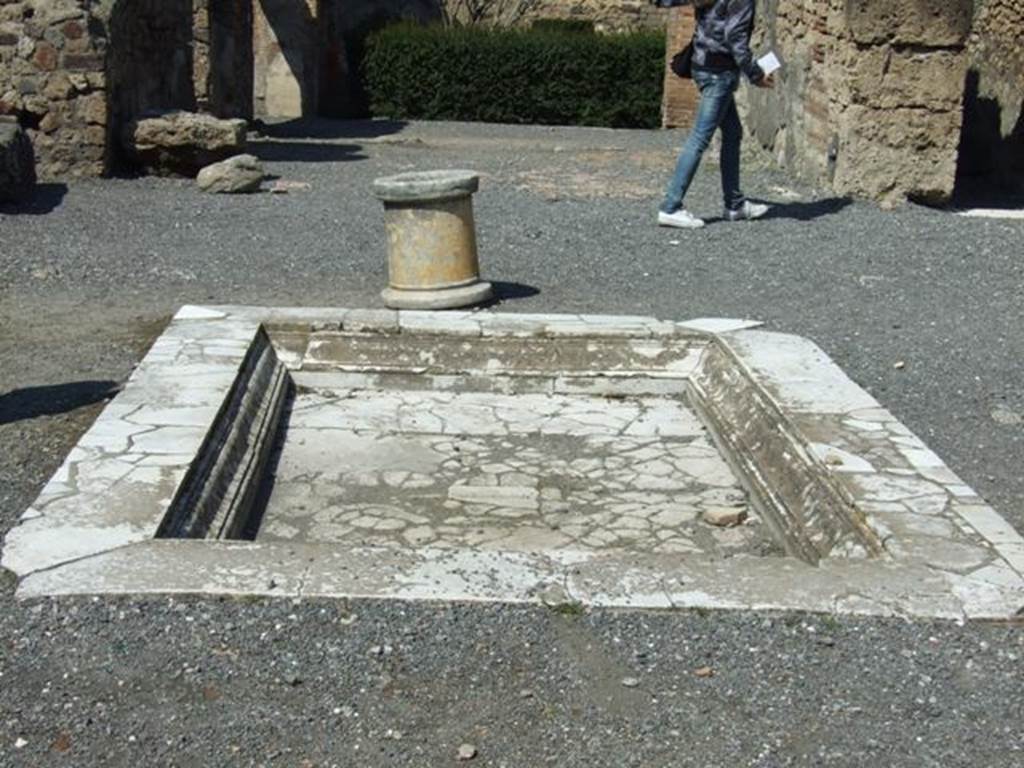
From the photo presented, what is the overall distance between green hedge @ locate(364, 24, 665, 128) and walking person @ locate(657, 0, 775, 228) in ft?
32.9

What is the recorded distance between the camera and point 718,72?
883 cm

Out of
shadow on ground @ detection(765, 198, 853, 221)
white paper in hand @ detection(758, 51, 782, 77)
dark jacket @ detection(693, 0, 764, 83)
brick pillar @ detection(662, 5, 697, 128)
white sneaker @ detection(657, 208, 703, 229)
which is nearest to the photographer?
dark jacket @ detection(693, 0, 764, 83)

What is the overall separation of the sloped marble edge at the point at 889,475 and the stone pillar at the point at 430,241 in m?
1.58

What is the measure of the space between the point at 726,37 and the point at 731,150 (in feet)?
2.39

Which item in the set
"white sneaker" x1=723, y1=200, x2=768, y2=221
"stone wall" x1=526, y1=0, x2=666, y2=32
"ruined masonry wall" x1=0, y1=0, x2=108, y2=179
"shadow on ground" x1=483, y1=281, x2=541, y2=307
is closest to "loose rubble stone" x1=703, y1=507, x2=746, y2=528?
"shadow on ground" x1=483, y1=281, x2=541, y2=307

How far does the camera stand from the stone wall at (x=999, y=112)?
11.5 meters

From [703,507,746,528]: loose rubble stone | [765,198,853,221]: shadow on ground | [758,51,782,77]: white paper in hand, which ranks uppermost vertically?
[758,51,782,77]: white paper in hand

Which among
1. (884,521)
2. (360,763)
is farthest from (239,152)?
(360,763)

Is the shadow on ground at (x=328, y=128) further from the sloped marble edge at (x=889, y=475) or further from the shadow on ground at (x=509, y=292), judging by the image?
the sloped marble edge at (x=889, y=475)

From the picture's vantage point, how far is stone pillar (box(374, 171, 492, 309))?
7.17m

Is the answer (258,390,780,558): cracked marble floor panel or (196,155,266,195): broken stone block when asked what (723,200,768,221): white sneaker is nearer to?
(258,390,780,558): cracked marble floor panel

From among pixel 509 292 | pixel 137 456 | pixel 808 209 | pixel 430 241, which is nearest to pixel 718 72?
pixel 808 209

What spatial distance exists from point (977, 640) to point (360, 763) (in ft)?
5.20

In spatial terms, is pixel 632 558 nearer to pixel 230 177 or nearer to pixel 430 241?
pixel 430 241
